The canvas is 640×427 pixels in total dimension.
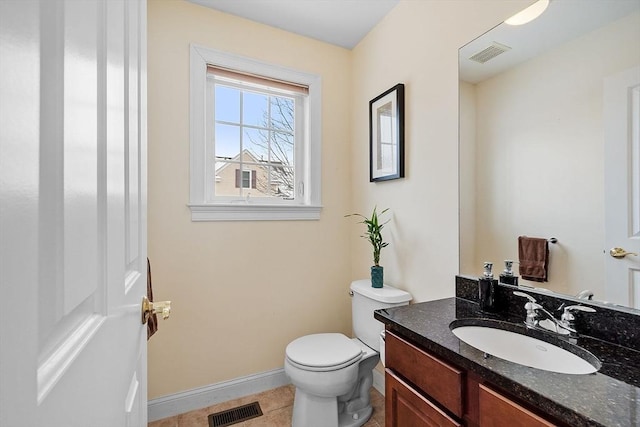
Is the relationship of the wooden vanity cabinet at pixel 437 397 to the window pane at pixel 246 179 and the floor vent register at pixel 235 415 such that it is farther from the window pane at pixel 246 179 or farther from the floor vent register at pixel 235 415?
the window pane at pixel 246 179

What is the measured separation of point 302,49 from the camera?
2133mm

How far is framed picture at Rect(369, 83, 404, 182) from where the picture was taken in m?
1.77

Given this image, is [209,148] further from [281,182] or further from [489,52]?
[489,52]

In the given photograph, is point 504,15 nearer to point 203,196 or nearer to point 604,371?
point 604,371

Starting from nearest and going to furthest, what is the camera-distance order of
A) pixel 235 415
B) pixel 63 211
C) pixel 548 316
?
pixel 63 211, pixel 548 316, pixel 235 415

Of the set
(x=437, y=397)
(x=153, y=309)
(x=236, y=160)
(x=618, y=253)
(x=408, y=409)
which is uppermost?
(x=236, y=160)

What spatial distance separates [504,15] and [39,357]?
1.71 m

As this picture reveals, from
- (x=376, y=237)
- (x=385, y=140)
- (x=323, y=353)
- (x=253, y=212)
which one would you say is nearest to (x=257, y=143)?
(x=253, y=212)

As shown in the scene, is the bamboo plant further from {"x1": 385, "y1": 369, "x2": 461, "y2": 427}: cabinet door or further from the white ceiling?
the white ceiling

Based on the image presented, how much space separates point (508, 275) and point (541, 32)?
3.10 feet

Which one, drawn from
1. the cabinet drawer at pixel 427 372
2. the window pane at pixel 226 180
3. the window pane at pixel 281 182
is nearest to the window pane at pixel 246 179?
the window pane at pixel 226 180

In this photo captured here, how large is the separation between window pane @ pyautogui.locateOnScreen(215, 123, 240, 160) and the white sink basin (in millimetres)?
1664

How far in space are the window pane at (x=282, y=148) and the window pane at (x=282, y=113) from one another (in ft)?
0.19

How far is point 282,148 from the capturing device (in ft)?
7.14
